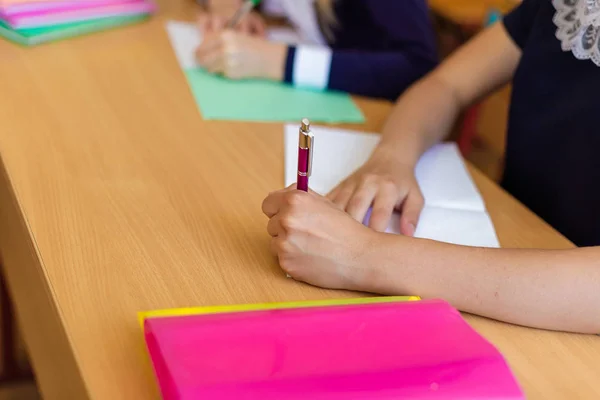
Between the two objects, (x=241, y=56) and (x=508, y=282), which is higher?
(x=241, y=56)

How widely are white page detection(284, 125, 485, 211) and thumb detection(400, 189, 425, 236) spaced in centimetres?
4

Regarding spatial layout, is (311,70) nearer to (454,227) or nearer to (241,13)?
(241,13)

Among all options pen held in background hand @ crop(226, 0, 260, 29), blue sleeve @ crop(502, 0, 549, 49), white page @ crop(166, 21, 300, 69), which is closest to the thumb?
blue sleeve @ crop(502, 0, 549, 49)

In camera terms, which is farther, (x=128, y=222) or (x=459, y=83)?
(x=459, y=83)

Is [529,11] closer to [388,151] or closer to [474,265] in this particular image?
[388,151]

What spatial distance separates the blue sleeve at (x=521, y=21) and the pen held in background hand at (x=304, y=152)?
0.53 metres

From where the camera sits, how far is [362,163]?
0.94 meters

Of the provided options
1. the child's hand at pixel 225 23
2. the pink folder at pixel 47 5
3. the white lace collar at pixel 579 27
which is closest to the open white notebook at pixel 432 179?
the white lace collar at pixel 579 27

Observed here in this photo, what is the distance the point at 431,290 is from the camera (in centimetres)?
67

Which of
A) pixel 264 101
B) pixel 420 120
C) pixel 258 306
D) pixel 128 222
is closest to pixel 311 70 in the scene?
pixel 264 101

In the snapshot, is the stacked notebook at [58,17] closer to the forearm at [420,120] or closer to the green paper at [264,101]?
the green paper at [264,101]

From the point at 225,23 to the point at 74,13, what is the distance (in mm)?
282

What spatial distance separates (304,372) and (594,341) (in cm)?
33

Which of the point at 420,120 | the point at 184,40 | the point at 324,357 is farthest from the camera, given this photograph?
the point at 184,40
